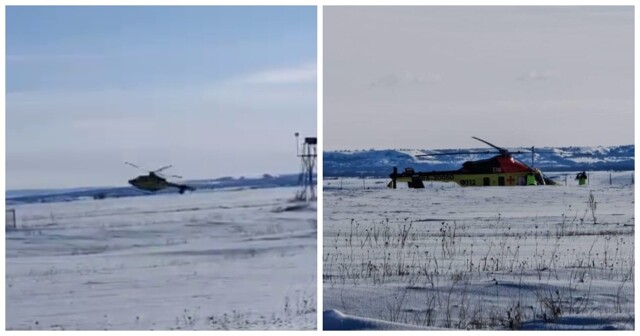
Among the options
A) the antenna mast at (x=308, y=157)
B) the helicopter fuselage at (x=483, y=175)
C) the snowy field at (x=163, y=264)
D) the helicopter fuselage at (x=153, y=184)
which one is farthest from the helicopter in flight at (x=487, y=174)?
the helicopter fuselage at (x=153, y=184)

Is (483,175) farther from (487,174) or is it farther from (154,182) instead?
(154,182)

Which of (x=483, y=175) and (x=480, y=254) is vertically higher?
(x=483, y=175)

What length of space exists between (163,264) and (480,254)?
233 cm

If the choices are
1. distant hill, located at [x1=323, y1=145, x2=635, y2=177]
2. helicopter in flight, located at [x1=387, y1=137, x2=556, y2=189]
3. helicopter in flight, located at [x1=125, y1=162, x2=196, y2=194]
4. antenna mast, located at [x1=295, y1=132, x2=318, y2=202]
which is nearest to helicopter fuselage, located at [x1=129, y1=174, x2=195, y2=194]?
helicopter in flight, located at [x1=125, y1=162, x2=196, y2=194]

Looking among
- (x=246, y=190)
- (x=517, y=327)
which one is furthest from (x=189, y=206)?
(x=517, y=327)

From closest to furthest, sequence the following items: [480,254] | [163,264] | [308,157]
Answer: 1. [163,264]
2. [308,157]
3. [480,254]

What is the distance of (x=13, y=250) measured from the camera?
9.43 m

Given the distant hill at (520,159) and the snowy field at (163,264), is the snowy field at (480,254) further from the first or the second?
the snowy field at (163,264)

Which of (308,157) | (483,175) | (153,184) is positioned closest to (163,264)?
(153,184)

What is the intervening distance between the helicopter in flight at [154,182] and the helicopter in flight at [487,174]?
154 cm

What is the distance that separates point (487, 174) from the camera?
961cm

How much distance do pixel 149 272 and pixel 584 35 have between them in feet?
11.9

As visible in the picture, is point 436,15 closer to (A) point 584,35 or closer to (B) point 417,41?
(B) point 417,41

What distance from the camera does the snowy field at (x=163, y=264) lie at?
30.8ft
